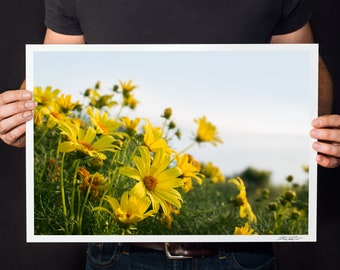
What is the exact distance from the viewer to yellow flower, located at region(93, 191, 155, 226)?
1.00 meters

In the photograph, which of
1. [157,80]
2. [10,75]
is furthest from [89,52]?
[10,75]

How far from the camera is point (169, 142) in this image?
101 cm

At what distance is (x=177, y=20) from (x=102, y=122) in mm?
255

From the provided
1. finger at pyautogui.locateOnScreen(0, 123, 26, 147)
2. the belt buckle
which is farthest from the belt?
finger at pyautogui.locateOnScreen(0, 123, 26, 147)

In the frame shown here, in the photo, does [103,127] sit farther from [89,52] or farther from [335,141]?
[335,141]

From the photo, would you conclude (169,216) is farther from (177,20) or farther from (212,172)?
(177,20)

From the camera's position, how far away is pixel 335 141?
3.36 feet

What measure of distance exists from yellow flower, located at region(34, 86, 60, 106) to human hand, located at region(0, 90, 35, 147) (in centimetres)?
1

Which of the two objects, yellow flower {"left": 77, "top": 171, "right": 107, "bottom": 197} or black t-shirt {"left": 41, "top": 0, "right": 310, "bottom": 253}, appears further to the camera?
black t-shirt {"left": 41, "top": 0, "right": 310, "bottom": 253}

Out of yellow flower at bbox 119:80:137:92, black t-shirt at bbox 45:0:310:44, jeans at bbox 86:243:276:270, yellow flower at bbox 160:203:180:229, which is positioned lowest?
jeans at bbox 86:243:276:270

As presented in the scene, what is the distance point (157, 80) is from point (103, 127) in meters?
0.12

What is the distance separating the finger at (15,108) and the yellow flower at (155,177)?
18cm

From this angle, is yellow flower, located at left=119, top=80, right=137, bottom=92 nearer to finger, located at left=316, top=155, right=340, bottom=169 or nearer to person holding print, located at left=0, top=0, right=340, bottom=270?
person holding print, located at left=0, top=0, right=340, bottom=270

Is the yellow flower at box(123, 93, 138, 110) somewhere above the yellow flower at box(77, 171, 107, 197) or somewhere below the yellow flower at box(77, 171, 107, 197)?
above
